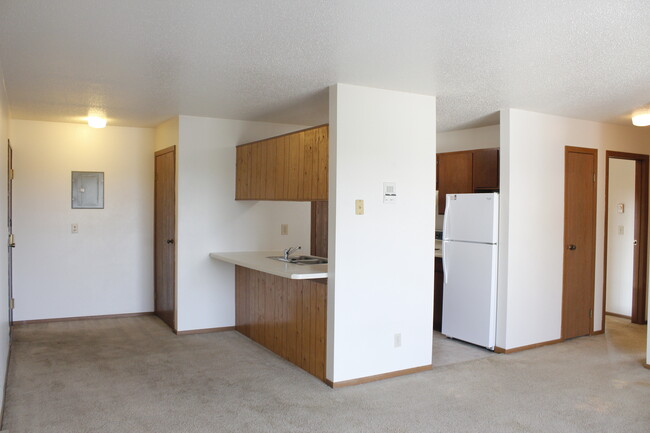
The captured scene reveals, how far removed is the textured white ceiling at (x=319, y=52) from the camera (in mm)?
2480

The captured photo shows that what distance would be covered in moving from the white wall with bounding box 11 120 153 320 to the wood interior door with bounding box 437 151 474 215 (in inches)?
138

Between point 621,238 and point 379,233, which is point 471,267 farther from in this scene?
point 621,238

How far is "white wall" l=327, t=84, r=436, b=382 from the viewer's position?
3.93 meters

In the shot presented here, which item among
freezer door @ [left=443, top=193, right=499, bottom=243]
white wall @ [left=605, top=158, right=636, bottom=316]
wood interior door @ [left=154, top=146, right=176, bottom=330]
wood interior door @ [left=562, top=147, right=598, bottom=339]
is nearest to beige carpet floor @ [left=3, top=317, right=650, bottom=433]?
wood interior door @ [left=562, top=147, right=598, bottom=339]

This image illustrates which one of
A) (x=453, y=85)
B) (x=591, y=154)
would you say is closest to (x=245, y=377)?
(x=453, y=85)

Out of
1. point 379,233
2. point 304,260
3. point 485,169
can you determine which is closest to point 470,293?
point 485,169

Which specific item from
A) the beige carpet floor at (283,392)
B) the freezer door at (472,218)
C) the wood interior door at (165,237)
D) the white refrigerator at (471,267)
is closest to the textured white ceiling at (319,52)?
the freezer door at (472,218)

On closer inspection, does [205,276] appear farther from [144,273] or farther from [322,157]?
[322,157]

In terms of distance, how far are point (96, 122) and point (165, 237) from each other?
1.45m

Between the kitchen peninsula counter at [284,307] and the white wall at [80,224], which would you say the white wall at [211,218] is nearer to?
the kitchen peninsula counter at [284,307]

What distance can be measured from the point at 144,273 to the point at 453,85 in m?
4.36

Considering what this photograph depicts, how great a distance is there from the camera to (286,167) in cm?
475

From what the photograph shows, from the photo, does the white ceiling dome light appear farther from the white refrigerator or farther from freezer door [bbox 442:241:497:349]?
freezer door [bbox 442:241:497:349]

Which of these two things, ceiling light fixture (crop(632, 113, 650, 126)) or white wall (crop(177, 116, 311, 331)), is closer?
ceiling light fixture (crop(632, 113, 650, 126))
